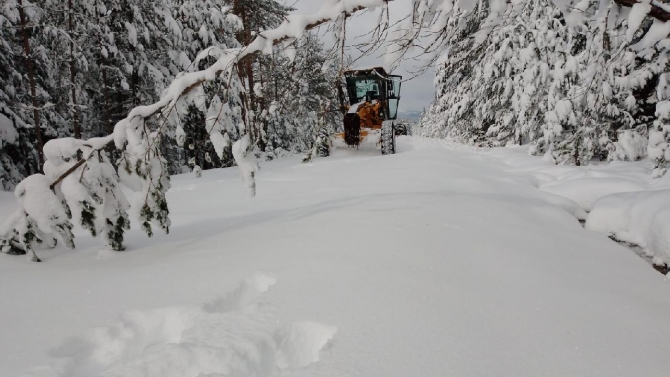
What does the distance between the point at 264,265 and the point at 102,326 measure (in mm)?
939

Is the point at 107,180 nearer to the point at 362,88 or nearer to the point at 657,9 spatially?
the point at 657,9

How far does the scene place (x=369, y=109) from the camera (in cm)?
1286

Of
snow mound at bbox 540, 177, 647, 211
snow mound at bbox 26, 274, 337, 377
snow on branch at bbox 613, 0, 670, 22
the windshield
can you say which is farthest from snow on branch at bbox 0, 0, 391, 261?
the windshield

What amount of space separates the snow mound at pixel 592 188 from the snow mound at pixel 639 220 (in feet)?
2.12

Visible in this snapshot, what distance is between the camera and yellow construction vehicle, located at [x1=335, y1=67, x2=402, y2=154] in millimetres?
10859

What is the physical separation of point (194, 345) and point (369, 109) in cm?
1196

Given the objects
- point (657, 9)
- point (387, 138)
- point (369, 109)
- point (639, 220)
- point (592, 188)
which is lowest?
point (639, 220)

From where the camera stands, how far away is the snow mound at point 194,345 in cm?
148

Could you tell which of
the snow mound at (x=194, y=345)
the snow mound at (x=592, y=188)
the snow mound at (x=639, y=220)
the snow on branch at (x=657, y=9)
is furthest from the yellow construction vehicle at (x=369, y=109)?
the snow mound at (x=194, y=345)

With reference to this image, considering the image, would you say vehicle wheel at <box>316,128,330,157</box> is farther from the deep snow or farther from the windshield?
the deep snow

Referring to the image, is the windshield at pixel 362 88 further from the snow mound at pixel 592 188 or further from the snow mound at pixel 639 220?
the snow mound at pixel 639 220

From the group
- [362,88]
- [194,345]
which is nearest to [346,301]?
[194,345]

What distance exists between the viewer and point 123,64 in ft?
39.1

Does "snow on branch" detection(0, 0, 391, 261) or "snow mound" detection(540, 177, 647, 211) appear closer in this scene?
"snow on branch" detection(0, 0, 391, 261)
